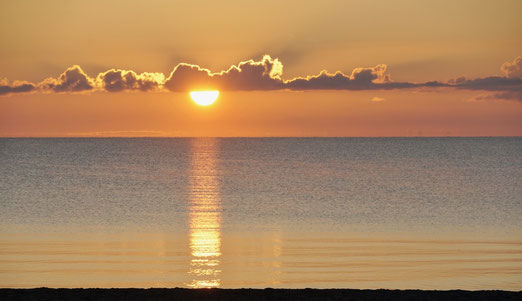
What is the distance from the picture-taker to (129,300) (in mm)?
17047

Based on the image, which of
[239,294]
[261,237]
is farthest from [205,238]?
[239,294]

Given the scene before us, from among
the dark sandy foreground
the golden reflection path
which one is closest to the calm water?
the golden reflection path

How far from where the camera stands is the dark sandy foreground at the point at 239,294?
1730 cm

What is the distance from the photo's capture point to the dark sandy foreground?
1730 centimetres

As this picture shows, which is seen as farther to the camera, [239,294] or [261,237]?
[261,237]

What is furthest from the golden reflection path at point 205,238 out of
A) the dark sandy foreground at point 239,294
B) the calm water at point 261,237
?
the dark sandy foreground at point 239,294

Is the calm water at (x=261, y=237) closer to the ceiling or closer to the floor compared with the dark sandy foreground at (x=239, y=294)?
closer to the ceiling

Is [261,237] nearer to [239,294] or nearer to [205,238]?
[205,238]

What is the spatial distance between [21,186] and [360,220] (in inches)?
1520

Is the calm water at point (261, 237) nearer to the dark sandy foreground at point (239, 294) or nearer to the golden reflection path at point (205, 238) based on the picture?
the golden reflection path at point (205, 238)

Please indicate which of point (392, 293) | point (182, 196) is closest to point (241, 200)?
point (182, 196)

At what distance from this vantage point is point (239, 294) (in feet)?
57.8

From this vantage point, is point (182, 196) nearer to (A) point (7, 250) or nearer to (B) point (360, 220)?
(B) point (360, 220)

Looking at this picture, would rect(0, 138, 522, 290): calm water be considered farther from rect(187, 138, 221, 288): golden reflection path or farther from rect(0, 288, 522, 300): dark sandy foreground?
rect(0, 288, 522, 300): dark sandy foreground
